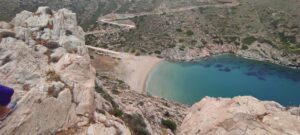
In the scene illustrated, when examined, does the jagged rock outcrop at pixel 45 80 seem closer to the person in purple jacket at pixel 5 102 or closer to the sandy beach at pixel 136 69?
the person in purple jacket at pixel 5 102

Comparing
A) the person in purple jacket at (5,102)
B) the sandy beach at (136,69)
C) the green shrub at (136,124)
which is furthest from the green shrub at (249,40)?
the person in purple jacket at (5,102)

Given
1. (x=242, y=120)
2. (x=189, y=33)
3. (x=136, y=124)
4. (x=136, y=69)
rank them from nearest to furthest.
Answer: (x=242, y=120) < (x=136, y=124) < (x=136, y=69) < (x=189, y=33)

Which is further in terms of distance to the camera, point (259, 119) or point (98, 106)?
point (259, 119)

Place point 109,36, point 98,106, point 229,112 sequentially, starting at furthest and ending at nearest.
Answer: point 109,36, point 229,112, point 98,106

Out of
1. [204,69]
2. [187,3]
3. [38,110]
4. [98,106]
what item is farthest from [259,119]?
[187,3]

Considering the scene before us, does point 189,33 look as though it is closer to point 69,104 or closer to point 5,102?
point 69,104

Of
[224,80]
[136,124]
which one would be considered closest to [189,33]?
[224,80]

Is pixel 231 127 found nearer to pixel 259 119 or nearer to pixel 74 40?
pixel 259 119
